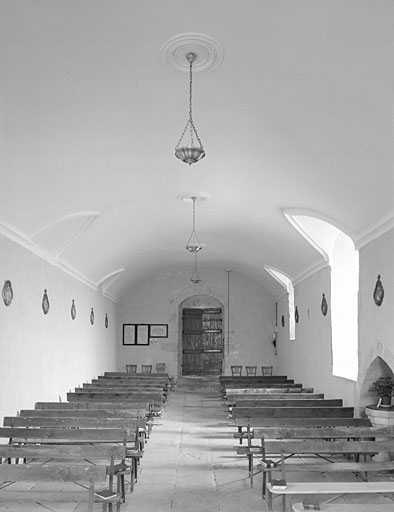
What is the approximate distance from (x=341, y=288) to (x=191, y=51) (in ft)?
23.8

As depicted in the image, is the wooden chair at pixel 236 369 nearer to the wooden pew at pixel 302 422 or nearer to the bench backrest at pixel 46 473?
the wooden pew at pixel 302 422

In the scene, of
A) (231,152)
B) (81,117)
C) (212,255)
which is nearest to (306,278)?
(212,255)

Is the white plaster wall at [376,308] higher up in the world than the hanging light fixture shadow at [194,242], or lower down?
lower down

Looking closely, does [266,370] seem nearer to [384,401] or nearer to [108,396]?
[108,396]

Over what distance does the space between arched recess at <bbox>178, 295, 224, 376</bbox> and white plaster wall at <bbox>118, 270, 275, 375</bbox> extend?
20cm

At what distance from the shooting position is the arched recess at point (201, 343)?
Result: 21234mm

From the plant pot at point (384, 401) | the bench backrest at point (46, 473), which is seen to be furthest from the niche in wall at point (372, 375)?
the bench backrest at point (46, 473)

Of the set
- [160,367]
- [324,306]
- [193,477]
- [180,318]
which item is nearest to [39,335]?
[193,477]

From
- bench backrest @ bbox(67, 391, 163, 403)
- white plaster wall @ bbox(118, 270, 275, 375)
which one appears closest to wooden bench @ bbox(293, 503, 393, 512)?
bench backrest @ bbox(67, 391, 163, 403)

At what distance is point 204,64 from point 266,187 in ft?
12.6

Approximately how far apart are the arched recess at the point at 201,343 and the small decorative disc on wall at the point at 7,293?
12409 millimetres

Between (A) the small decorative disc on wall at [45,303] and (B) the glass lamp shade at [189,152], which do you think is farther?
(A) the small decorative disc on wall at [45,303]

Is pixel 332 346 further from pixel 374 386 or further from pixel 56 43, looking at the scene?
pixel 56 43

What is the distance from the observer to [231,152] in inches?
311
